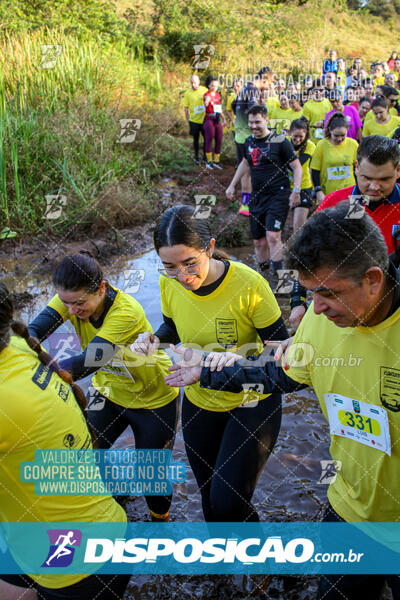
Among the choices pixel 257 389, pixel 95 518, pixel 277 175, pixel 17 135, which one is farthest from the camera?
pixel 17 135

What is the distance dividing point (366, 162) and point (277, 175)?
3337mm

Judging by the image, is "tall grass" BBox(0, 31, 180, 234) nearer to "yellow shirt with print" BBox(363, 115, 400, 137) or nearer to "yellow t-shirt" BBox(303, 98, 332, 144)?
"yellow t-shirt" BBox(303, 98, 332, 144)

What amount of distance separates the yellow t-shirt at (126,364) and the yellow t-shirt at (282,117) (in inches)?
305

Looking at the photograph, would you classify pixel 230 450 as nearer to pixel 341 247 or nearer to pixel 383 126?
pixel 341 247

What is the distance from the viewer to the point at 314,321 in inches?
73.4

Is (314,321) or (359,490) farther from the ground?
(314,321)

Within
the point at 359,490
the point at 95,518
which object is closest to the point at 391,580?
the point at 359,490

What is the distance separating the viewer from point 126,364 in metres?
2.72

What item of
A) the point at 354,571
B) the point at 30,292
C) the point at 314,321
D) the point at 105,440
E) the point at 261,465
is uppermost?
the point at 314,321

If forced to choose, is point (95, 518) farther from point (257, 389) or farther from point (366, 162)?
point (366, 162)

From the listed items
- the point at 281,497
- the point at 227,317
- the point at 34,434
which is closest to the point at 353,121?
the point at 281,497

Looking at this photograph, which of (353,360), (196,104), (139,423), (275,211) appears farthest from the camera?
(196,104)

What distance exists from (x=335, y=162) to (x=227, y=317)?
4.43m

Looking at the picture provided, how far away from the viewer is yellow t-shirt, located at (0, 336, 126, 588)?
5.34 ft
